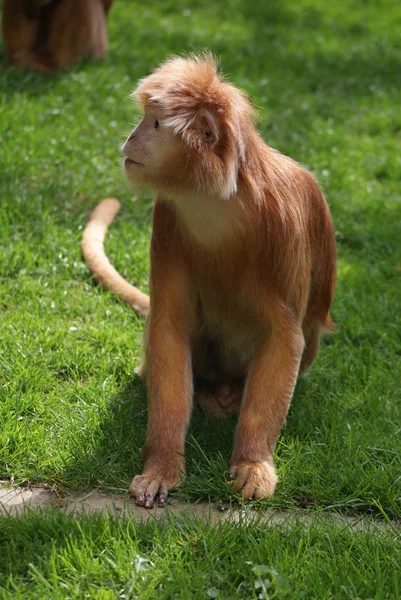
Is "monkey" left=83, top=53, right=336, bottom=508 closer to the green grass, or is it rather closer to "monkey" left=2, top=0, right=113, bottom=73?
the green grass

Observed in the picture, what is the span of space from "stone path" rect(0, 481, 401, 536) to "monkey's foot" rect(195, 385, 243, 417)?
60 centimetres

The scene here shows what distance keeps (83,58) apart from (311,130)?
73.5 inches

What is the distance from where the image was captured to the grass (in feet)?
10.6

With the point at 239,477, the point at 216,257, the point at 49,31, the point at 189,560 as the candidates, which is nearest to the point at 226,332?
the point at 216,257

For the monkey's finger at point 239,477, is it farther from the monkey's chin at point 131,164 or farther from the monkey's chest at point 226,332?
the monkey's chin at point 131,164

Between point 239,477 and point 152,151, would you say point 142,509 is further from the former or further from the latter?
point 152,151

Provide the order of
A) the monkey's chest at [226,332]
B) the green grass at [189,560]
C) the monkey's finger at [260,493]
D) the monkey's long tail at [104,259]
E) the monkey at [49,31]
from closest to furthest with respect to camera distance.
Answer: the green grass at [189,560] → the monkey's finger at [260,493] → the monkey's chest at [226,332] → the monkey's long tail at [104,259] → the monkey at [49,31]

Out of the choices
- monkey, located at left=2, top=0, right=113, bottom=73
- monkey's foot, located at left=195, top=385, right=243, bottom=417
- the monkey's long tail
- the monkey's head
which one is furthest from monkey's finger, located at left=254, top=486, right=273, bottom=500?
monkey, located at left=2, top=0, right=113, bottom=73

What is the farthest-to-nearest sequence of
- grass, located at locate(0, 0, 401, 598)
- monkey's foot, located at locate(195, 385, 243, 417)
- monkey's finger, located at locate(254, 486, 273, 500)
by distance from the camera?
monkey's foot, located at locate(195, 385, 243, 417) < grass, located at locate(0, 0, 401, 598) < monkey's finger, located at locate(254, 486, 273, 500)

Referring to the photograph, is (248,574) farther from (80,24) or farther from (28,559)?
(80,24)

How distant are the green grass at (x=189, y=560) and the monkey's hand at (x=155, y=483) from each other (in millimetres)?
163

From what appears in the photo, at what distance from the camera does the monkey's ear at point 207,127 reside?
9.79 feet

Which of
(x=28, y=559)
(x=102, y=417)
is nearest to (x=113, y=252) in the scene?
(x=102, y=417)

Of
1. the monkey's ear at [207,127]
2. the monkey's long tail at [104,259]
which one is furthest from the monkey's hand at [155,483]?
the monkey's long tail at [104,259]
